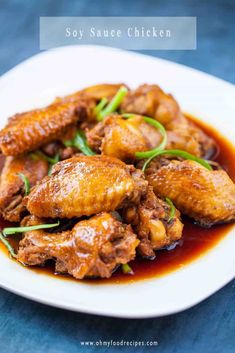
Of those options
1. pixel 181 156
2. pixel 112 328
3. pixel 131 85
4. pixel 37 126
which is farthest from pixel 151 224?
pixel 131 85

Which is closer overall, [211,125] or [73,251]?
[73,251]

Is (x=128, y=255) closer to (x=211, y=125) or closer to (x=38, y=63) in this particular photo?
(x=211, y=125)

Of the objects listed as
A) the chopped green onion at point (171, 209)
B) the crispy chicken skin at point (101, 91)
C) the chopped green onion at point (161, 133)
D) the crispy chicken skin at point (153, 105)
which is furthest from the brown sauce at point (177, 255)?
the crispy chicken skin at point (101, 91)

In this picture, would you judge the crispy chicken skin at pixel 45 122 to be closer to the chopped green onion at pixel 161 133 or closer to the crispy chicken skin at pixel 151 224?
the chopped green onion at pixel 161 133

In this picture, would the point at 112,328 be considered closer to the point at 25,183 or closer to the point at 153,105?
the point at 25,183

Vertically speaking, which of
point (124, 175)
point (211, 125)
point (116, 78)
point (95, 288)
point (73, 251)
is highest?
point (116, 78)

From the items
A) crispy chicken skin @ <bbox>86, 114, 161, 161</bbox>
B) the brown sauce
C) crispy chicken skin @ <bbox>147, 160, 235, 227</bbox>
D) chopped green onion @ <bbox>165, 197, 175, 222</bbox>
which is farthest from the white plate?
crispy chicken skin @ <bbox>86, 114, 161, 161</bbox>

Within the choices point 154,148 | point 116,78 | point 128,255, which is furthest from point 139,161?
point 116,78
